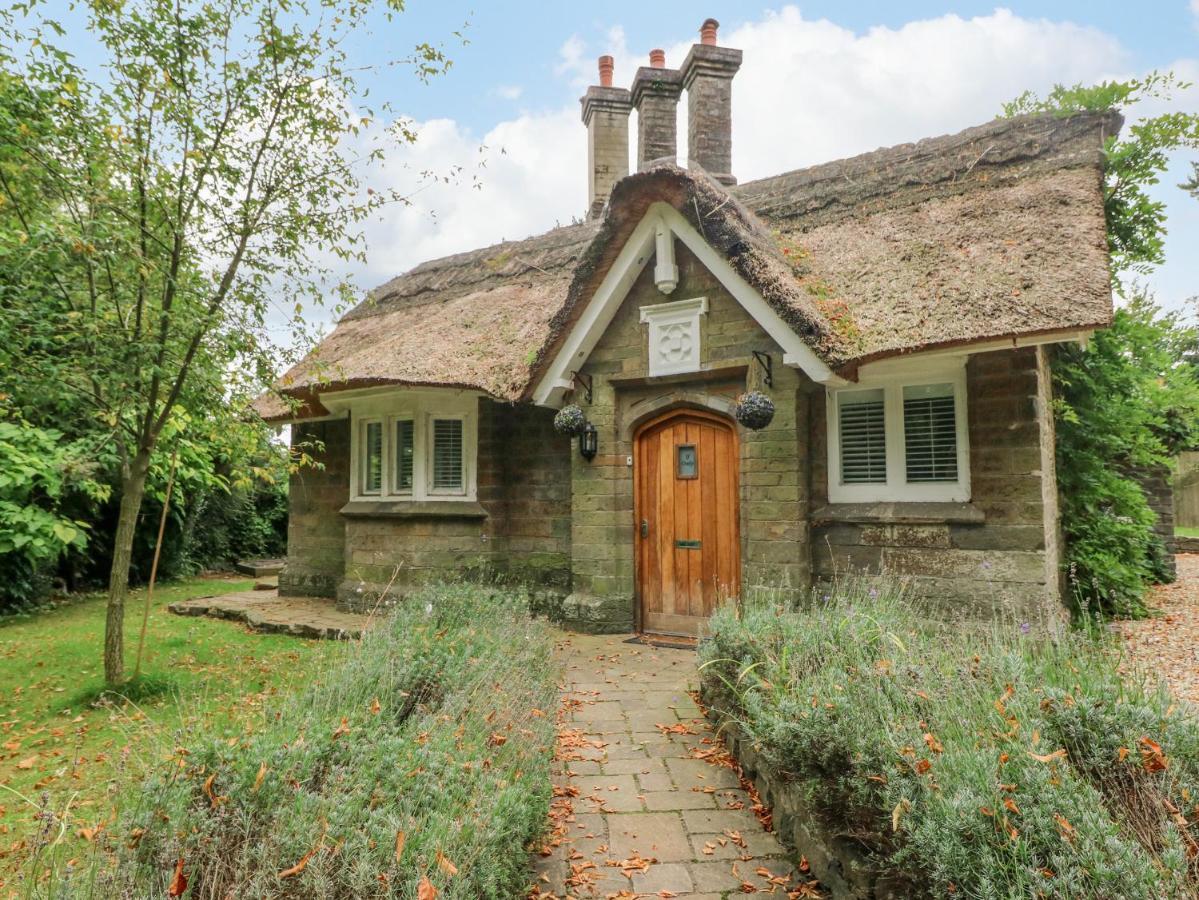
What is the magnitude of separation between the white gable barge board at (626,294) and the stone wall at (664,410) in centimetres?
18

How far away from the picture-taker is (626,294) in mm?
7723

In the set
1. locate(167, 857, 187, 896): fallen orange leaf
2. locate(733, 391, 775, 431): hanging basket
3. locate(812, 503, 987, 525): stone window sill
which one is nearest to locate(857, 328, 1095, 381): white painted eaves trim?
locate(733, 391, 775, 431): hanging basket

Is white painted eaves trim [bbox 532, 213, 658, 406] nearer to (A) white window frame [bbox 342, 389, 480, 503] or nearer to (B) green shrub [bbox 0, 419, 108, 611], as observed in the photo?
(A) white window frame [bbox 342, 389, 480, 503]

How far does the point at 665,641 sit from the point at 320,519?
19.9 feet

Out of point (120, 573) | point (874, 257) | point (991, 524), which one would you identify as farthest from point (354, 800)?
point (874, 257)

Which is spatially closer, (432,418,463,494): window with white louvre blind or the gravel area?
the gravel area

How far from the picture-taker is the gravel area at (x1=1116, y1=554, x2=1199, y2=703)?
539 centimetres

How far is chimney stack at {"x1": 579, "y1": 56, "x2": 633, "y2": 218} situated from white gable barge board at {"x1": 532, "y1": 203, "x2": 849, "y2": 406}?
321 cm

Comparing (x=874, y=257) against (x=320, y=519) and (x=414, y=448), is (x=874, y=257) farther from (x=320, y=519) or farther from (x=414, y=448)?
(x=320, y=519)

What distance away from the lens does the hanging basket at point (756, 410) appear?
6.63 meters

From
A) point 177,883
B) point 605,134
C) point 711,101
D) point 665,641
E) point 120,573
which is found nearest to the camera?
point 177,883

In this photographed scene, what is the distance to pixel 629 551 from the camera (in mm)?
7684

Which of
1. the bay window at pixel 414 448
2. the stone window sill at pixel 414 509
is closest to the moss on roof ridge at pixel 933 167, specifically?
the bay window at pixel 414 448

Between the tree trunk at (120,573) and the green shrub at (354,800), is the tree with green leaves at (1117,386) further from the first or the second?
the tree trunk at (120,573)
